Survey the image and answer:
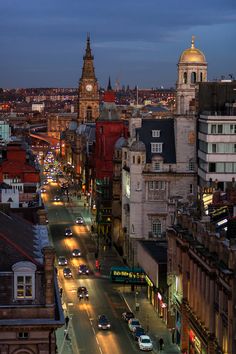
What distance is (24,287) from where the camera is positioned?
4778cm

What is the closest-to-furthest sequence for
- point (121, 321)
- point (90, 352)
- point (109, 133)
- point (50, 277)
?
point (50, 277) → point (90, 352) → point (121, 321) → point (109, 133)

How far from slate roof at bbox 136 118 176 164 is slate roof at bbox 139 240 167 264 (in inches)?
466

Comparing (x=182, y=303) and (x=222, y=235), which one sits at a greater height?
(x=222, y=235)

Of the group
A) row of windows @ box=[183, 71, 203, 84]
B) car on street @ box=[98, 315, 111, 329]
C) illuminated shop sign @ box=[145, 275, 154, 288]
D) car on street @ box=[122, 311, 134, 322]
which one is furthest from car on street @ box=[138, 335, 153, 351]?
row of windows @ box=[183, 71, 203, 84]

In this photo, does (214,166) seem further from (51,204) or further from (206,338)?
(51,204)

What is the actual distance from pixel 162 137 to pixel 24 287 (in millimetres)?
68401

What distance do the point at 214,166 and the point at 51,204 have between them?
8690cm

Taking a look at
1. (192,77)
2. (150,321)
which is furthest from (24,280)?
(192,77)

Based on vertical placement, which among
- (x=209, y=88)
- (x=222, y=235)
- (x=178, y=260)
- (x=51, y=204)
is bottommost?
(x=51, y=204)

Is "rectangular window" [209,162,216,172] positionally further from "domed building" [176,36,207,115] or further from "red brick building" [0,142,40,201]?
"red brick building" [0,142,40,201]

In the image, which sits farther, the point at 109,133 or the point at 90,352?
the point at 109,133

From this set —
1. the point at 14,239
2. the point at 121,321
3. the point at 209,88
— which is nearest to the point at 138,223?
the point at 209,88

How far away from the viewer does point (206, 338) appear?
66125 mm

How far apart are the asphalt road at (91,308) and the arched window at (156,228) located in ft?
30.9
